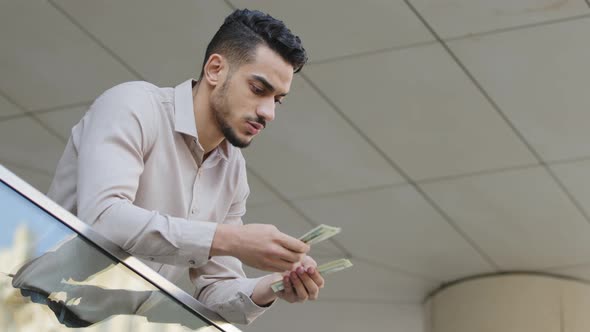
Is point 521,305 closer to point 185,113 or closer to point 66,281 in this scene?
point 185,113

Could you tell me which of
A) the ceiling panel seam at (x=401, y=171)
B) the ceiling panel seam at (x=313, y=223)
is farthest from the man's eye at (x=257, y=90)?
the ceiling panel seam at (x=313, y=223)

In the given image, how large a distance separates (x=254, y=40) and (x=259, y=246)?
853mm

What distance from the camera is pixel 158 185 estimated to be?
3596 millimetres

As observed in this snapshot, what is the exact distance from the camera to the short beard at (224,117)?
3.69 m

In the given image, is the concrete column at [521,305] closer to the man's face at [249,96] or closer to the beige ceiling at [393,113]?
the beige ceiling at [393,113]

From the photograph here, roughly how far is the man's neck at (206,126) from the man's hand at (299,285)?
0.47 m

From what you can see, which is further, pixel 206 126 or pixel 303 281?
pixel 206 126

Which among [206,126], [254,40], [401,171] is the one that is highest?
[401,171]

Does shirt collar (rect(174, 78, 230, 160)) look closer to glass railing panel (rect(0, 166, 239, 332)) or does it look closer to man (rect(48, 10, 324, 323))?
man (rect(48, 10, 324, 323))

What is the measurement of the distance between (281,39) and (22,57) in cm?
424

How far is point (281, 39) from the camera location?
379 cm

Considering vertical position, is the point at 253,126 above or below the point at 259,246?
above

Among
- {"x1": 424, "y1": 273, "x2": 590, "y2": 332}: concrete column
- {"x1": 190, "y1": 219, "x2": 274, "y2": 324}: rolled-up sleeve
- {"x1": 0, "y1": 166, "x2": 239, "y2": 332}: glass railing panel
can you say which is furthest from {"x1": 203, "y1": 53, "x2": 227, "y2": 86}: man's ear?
{"x1": 424, "y1": 273, "x2": 590, "y2": 332}: concrete column

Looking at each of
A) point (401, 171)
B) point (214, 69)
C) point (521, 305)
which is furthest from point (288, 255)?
point (521, 305)
